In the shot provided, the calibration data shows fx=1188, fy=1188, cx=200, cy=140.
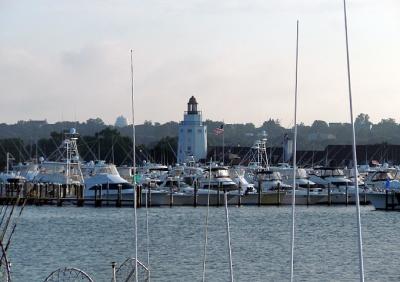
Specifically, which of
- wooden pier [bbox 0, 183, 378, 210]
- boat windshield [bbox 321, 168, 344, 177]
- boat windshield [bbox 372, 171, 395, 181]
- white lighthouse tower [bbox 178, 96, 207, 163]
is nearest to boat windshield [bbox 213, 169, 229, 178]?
wooden pier [bbox 0, 183, 378, 210]

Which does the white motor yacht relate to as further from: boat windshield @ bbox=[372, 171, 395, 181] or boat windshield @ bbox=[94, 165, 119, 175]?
boat windshield @ bbox=[372, 171, 395, 181]

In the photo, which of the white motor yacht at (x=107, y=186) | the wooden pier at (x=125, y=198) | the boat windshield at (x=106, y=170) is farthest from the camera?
the boat windshield at (x=106, y=170)

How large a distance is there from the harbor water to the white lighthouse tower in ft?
206

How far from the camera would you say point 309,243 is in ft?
224

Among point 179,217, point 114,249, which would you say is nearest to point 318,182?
point 179,217

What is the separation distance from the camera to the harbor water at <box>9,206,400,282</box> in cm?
5088

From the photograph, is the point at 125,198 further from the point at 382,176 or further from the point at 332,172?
the point at 332,172

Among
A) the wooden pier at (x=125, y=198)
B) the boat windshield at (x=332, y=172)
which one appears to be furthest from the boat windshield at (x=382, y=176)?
the boat windshield at (x=332, y=172)

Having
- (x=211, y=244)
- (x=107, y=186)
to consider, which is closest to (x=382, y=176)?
(x=107, y=186)

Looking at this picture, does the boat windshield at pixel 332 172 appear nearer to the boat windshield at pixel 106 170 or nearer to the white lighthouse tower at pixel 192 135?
the boat windshield at pixel 106 170

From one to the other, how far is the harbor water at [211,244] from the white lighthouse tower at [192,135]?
206 ft

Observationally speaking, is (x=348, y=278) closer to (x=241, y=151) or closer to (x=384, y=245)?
(x=384, y=245)

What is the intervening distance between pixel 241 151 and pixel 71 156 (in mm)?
72951

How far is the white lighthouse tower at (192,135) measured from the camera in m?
167
